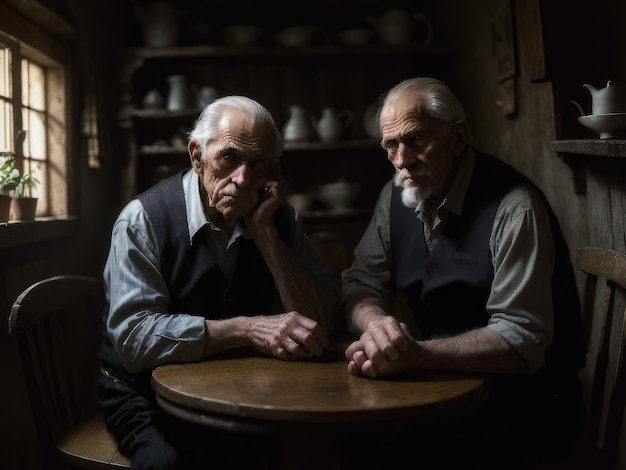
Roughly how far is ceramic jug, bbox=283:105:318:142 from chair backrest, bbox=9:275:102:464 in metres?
1.98

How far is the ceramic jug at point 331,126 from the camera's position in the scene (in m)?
4.21

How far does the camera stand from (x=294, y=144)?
4145mm

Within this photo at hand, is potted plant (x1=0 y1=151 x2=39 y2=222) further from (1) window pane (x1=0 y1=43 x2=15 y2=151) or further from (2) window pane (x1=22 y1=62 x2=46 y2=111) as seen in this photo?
(2) window pane (x1=22 y1=62 x2=46 y2=111)

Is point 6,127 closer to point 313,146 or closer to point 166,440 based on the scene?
point 166,440

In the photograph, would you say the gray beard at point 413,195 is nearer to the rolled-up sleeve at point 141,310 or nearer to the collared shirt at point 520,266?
the collared shirt at point 520,266

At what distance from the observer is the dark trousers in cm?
177

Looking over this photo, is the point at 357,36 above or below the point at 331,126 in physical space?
above

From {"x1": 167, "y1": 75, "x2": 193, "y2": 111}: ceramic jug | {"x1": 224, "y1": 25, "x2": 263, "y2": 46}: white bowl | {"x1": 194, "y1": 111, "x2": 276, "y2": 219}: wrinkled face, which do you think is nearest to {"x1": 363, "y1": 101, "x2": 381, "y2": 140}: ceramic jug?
{"x1": 224, "y1": 25, "x2": 263, "y2": 46}: white bowl

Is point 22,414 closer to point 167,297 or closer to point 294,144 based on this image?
point 167,297

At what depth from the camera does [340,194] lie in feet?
13.9

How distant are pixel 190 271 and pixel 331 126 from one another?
2.36m

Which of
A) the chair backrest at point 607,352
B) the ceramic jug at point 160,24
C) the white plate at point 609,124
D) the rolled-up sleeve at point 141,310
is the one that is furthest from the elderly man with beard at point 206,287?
the ceramic jug at point 160,24

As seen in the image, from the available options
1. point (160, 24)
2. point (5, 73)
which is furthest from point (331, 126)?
point (5, 73)

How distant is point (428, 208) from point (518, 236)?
1.19ft
